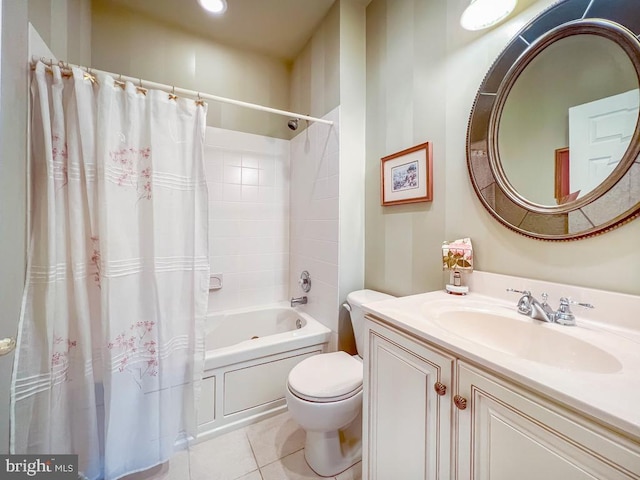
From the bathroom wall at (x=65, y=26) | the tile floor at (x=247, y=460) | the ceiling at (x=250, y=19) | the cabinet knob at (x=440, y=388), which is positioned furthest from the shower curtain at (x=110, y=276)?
the cabinet knob at (x=440, y=388)

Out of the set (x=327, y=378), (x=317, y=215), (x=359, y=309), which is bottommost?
(x=327, y=378)

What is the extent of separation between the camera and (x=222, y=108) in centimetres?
212

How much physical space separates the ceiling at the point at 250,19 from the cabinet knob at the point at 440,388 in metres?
2.28

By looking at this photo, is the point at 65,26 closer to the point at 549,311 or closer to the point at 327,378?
the point at 327,378

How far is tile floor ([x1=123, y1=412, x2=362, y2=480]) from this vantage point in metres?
1.22

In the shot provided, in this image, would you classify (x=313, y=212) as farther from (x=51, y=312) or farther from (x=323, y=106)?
(x=51, y=312)

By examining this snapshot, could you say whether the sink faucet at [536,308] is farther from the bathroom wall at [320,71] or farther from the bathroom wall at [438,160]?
the bathroom wall at [320,71]

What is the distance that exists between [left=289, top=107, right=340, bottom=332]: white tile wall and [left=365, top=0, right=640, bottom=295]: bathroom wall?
0.84 feet

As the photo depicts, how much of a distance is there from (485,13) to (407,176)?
0.72 meters

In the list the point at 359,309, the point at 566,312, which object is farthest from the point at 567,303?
the point at 359,309

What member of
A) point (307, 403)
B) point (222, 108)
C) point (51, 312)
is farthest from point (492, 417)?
point (222, 108)

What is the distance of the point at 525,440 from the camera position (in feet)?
1.71

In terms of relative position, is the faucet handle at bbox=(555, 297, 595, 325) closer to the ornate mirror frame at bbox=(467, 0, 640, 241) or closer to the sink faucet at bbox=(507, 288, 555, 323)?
the sink faucet at bbox=(507, 288, 555, 323)

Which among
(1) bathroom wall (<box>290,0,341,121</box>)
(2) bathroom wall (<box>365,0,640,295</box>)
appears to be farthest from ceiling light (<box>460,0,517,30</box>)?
(1) bathroom wall (<box>290,0,341,121</box>)
